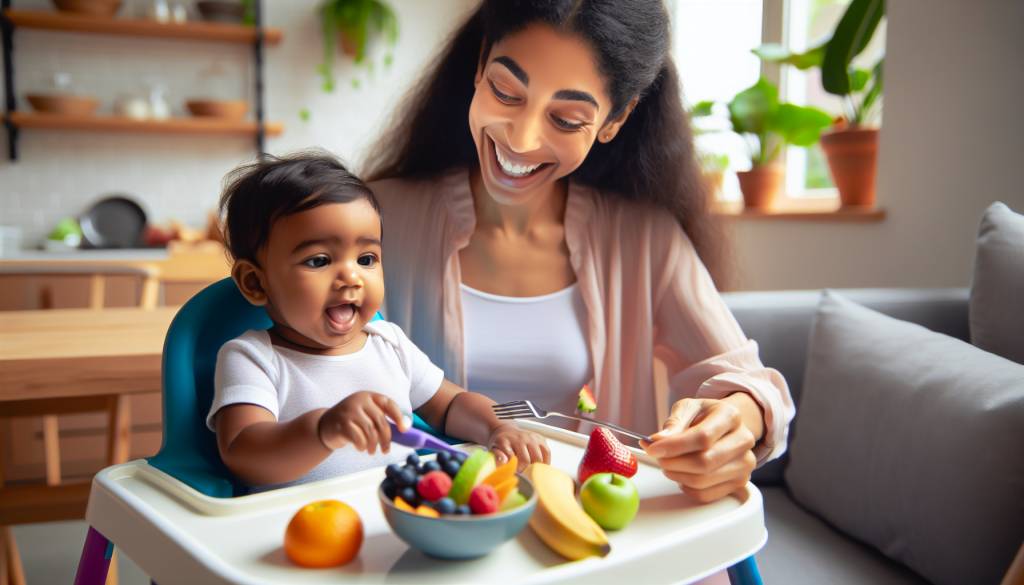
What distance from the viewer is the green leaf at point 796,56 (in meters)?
2.37

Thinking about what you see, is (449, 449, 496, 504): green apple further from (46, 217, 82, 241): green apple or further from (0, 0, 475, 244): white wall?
(46, 217, 82, 241): green apple

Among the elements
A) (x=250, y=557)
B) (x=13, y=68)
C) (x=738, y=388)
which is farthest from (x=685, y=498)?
(x=13, y=68)

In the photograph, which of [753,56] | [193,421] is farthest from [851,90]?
[193,421]

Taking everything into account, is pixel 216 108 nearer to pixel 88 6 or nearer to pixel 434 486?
pixel 88 6

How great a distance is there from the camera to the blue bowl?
25.3 inches

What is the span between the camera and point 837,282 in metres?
2.45

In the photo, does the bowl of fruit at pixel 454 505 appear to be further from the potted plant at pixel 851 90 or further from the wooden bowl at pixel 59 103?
the wooden bowl at pixel 59 103

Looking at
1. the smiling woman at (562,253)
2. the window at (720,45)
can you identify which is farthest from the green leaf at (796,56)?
the smiling woman at (562,253)

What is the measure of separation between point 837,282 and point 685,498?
69.7 inches

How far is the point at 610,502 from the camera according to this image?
0.77 metres

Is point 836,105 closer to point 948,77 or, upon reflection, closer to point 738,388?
point 948,77

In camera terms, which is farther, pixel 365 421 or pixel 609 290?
pixel 609 290

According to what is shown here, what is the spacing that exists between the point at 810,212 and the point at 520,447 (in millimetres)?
1885

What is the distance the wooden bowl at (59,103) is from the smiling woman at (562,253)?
2.98 m
